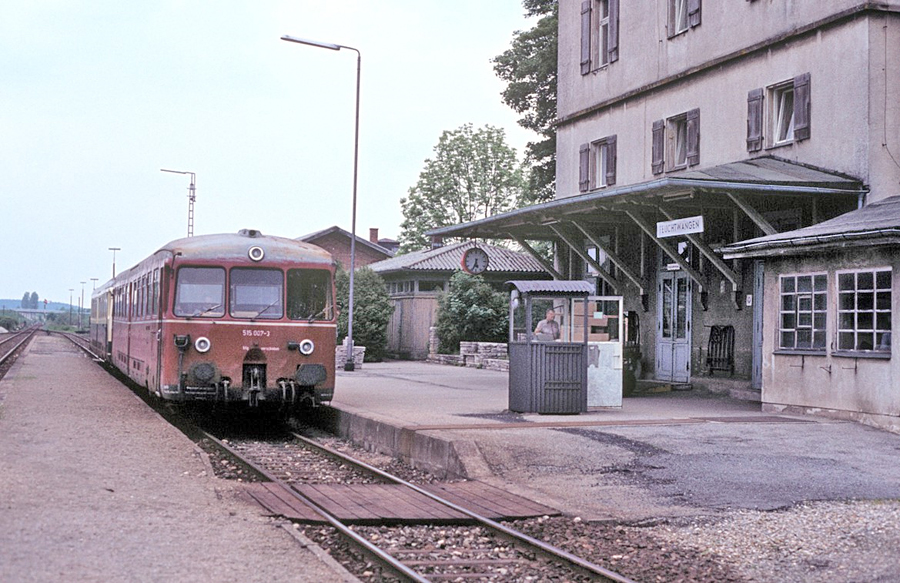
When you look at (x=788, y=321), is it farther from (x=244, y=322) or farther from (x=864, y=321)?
(x=244, y=322)

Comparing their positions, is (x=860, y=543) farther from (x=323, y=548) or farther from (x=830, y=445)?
(x=830, y=445)

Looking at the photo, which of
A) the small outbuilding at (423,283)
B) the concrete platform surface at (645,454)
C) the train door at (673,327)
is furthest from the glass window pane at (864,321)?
the small outbuilding at (423,283)

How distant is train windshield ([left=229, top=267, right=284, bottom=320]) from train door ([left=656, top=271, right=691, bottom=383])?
962 centimetres

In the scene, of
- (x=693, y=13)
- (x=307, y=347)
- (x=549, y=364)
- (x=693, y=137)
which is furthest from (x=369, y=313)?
(x=549, y=364)

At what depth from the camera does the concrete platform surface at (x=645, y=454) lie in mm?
9539

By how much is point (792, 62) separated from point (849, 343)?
6.55 metres

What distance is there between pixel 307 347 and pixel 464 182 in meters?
51.1

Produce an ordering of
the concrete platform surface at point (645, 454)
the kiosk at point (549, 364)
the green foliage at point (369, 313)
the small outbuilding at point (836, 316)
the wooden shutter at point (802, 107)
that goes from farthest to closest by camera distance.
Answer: the green foliage at point (369, 313)
the wooden shutter at point (802, 107)
the kiosk at point (549, 364)
the small outbuilding at point (836, 316)
the concrete platform surface at point (645, 454)

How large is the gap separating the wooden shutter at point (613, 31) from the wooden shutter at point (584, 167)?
2.23 metres

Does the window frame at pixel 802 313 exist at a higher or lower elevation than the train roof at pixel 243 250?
lower

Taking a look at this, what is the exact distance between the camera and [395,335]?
137 ft

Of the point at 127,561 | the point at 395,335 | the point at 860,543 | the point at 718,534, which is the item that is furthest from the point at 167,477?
the point at 395,335

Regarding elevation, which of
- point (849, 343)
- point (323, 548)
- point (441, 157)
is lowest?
point (323, 548)

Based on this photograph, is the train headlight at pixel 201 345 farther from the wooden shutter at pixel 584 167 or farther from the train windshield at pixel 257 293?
the wooden shutter at pixel 584 167
